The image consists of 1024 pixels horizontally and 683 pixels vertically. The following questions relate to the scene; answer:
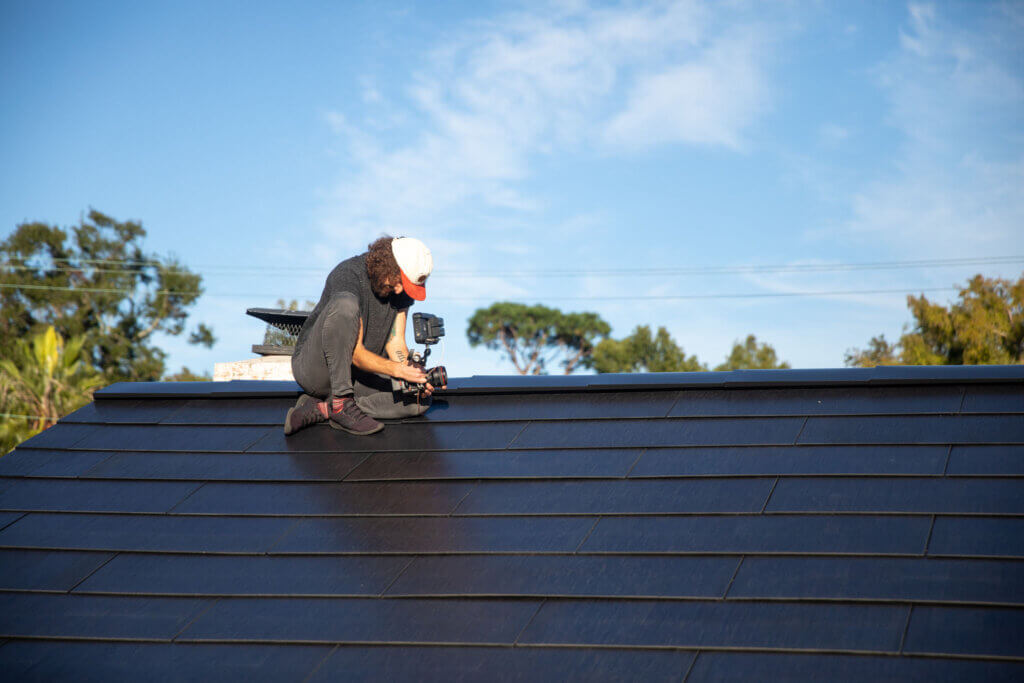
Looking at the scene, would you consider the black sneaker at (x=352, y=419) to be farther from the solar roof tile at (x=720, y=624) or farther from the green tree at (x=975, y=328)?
the green tree at (x=975, y=328)

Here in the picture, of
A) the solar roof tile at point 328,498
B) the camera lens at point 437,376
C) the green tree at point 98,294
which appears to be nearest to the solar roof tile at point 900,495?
the solar roof tile at point 328,498

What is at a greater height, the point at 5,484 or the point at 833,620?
the point at 5,484

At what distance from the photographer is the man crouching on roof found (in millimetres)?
3863

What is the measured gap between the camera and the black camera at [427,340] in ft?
13.0

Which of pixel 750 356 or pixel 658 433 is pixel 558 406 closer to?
pixel 658 433

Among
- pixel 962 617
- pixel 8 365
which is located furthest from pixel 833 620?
pixel 8 365

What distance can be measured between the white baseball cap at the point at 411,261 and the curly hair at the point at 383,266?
24 millimetres

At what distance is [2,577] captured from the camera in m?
2.89

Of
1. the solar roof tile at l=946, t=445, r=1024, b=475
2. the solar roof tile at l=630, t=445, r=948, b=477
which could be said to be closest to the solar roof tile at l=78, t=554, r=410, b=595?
the solar roof tile at l=630, t=445, r=948, b=477

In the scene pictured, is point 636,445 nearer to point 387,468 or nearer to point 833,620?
point 387,468

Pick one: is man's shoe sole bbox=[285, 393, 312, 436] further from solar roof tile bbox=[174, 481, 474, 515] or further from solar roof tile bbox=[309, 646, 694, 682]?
solar roof tile bbox=[309, 646, 694, 682]

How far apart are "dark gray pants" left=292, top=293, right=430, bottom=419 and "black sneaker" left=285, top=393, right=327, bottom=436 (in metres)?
0.10

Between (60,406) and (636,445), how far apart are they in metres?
20.1

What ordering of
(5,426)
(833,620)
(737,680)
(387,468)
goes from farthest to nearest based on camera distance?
(5,426) → (387,468) → (833,620) → (737,680)
